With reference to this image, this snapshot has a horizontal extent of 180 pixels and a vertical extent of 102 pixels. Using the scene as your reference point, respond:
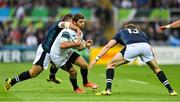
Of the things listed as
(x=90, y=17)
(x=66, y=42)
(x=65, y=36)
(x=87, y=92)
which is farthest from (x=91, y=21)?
(x=66, y=42)

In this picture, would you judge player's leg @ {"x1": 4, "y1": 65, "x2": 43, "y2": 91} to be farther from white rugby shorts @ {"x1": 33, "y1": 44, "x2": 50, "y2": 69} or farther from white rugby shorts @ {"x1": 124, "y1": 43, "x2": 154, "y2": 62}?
white rugby shorts @ {"x1": 124, "y1": 43, "x2": 154, "y2": 62}

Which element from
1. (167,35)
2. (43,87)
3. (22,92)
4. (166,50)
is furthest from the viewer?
(167,35)

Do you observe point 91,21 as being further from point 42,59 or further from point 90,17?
point 42,59

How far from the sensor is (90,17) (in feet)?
122

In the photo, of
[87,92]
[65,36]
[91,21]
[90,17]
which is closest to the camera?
[65,36]

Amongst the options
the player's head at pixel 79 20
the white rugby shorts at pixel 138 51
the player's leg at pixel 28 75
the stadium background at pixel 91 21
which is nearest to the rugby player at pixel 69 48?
the player's head at pixel 79 20

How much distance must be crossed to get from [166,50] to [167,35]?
263 centimetres

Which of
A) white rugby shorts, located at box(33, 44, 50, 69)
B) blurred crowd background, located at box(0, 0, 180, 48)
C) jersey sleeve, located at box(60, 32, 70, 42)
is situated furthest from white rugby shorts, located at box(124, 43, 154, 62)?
blurred crowd background, located at box(0, 0, 180, 48)

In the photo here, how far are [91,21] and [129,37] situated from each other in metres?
20.5

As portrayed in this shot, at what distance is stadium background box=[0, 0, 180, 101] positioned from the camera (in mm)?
34781

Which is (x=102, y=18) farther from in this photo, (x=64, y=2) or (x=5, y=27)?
(x=5, y=27)

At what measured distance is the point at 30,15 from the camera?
36.5 metres

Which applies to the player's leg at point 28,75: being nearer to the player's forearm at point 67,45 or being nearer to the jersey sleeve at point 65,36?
the player's forearm at point 67,45

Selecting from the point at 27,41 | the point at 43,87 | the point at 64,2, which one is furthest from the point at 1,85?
the point at 64,2
